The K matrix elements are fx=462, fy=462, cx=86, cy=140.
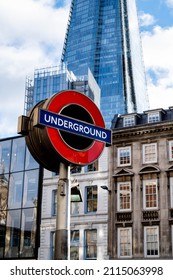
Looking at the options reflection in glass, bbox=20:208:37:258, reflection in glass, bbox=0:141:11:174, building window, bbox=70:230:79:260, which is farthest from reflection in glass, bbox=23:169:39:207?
building window, bbox=70:230:79:260

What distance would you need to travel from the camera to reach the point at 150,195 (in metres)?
32.0

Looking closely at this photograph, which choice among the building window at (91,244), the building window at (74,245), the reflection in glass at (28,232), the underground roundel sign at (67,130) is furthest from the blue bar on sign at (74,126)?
the building window at (74,245)

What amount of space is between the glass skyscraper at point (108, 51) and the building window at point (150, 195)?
133842 millimetres

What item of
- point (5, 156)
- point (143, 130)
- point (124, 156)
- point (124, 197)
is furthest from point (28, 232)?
point (143, 130)

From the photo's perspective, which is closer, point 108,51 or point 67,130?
point 67,130

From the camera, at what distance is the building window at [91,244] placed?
108 ft

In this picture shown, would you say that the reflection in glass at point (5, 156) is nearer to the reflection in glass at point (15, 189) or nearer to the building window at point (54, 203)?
the reflection in glass at point (15, 189)

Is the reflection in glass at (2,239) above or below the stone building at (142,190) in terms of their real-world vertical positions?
below

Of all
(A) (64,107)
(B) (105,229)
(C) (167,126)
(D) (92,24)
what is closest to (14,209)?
(B) (105,229)

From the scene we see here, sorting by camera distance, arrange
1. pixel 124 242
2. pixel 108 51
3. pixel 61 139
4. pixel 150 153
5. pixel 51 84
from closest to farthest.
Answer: pixel 61 139
pixel 124 242
pixel 150 153
pixel 51 84
pixel 108 51

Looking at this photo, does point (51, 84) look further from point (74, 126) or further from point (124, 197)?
point (74, 126)

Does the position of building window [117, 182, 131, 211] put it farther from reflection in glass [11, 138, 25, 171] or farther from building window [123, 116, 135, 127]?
reflection in glass [11, 138, 25, 171]

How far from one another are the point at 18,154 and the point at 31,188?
110 inches

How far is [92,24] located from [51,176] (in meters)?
150
